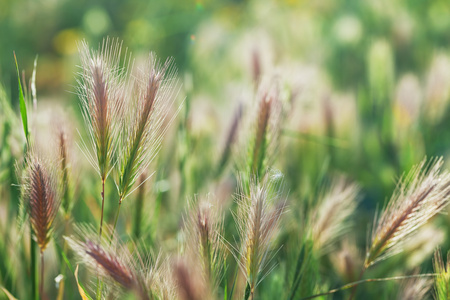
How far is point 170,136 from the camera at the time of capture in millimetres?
934

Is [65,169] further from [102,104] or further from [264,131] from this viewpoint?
[264,131]

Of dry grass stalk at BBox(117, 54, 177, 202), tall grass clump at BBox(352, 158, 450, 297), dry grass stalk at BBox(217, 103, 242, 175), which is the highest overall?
dry grass stalk at BBox(117, 54, 177, 202)

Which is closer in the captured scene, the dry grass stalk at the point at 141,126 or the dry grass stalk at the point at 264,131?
the dry grass stalk at the point at 141,126

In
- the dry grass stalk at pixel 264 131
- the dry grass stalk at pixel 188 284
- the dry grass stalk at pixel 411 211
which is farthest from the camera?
the dry grass stalk at pixel 264 131

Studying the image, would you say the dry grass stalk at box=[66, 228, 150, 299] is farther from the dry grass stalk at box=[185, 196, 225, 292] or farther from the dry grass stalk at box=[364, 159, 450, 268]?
the dry grass stalk at box=[364, 159, 450, 268]

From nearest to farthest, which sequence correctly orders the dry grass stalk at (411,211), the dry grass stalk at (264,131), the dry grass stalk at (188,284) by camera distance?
the dry grass stalk at (188,284) → the dry grass stalk at (411,211) → the dry grass stalk at (264,131)

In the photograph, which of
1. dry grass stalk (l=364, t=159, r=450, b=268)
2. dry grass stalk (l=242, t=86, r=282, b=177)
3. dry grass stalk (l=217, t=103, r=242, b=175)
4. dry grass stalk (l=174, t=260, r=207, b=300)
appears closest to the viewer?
dry grass stalk (l=174, t=260, r=207, b=300)

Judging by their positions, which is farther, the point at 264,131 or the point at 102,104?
the point at 264,131

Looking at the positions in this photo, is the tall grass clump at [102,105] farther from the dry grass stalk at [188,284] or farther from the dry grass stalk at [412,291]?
the dry grass stalk at [412,291]

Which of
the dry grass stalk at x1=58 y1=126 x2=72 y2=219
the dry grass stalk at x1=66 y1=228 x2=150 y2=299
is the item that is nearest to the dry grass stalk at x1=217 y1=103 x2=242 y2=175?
the dry grass stalk at x1=58 y1=126 x2=72 y2=219

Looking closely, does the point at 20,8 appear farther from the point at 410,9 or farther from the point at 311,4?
the point at 410,9

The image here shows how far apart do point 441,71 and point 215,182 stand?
0.43 metres

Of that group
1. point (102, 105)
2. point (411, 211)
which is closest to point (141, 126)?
point (102, 105)

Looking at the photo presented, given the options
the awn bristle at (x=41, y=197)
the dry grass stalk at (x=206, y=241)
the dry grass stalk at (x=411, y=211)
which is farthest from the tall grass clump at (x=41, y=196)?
the dry grass stalk at (x=411, y=211)
